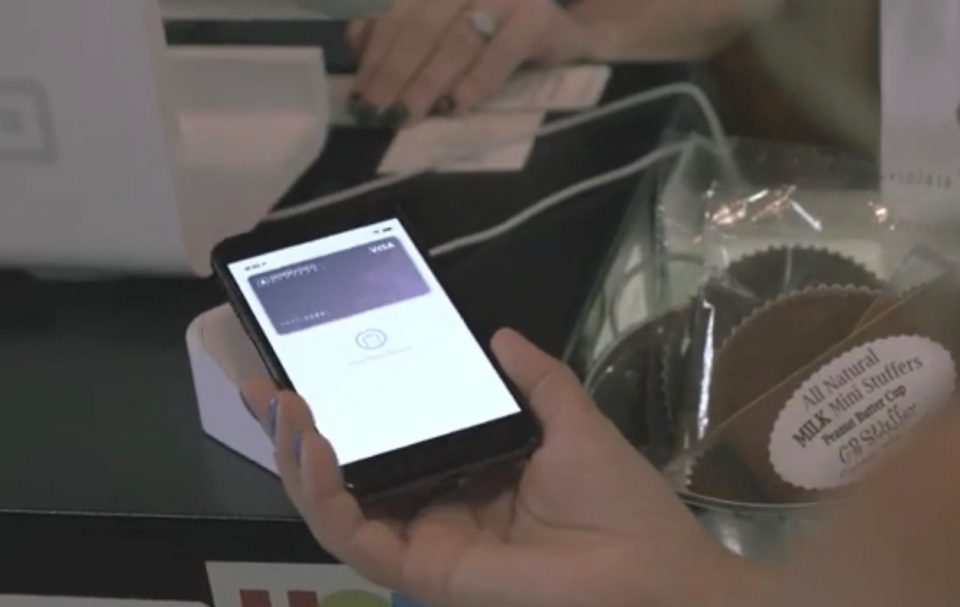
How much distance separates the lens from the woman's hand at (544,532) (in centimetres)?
64

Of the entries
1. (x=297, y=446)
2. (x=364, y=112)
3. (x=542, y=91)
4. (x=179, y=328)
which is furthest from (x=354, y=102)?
(x=297, y=446)

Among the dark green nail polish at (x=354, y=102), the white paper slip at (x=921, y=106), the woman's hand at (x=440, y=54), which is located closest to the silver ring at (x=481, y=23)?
the woman's hand at (x=440, y=54)

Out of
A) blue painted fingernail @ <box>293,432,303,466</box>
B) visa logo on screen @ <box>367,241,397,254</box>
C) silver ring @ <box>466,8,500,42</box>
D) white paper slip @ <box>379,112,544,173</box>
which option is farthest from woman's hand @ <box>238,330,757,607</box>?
silver ring @ <box>466,8,500,42</box>

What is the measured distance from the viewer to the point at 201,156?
39.6 inches

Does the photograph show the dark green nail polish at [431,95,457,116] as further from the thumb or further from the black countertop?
the thumb

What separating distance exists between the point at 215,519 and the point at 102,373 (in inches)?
6.1

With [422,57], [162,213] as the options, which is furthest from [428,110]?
[162,213]

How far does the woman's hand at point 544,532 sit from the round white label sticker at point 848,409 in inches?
3.5

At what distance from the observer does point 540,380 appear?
74 centimetres

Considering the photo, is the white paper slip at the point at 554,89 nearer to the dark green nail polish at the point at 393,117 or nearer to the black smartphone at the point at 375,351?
the dark green nail polish at the point at 393,117

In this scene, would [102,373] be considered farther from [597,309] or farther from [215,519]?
[597,309]

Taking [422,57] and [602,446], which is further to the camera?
[422,57]

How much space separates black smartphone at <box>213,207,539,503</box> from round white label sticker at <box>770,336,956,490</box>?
0.13 meters

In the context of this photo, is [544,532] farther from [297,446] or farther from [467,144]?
[467,144]
